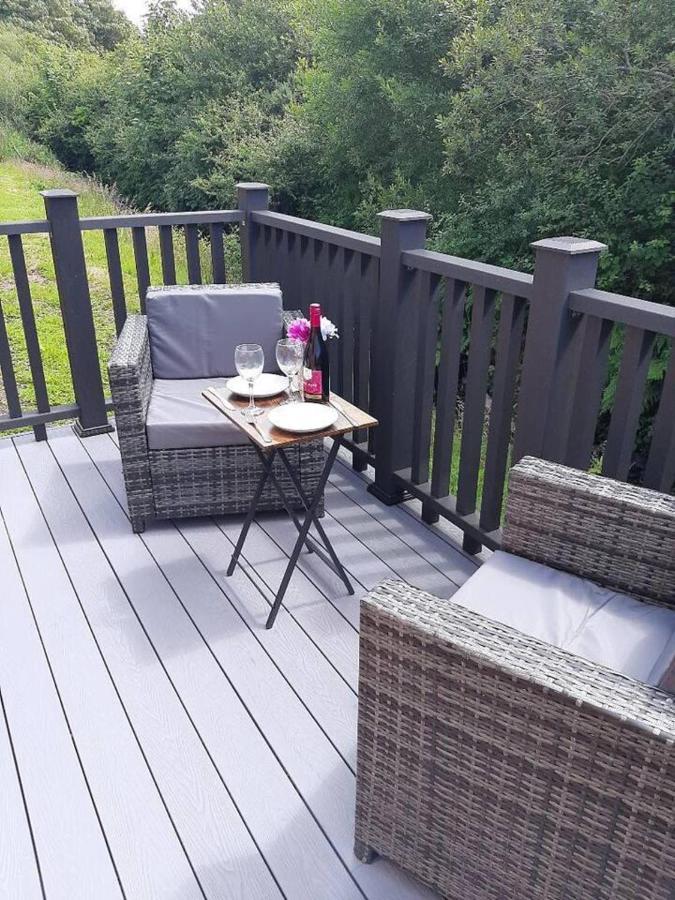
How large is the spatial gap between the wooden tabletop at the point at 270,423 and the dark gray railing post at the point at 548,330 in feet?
1.68

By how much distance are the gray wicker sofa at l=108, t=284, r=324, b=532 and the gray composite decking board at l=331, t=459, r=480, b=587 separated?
0.35 m

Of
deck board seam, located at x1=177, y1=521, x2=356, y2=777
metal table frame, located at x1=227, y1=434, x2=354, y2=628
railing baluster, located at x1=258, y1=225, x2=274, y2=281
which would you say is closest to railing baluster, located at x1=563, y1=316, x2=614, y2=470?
metal table frame, located at x1=227, y1=434, x2=354, y2=628

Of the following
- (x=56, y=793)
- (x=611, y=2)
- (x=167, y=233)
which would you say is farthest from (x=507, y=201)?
(x=56, y=793)

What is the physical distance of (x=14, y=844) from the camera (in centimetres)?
168

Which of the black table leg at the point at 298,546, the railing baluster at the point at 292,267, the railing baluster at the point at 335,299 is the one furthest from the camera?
the railing baluster at the point at 292,267

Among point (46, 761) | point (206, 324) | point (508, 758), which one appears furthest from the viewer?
point (206, 324)

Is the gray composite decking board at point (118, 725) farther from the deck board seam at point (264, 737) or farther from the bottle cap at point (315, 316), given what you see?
the bottle cap at point (315, 316)

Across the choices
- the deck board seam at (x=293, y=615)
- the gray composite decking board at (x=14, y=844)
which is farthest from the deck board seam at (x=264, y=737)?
the gray composite decking board at (x=14, y=844)

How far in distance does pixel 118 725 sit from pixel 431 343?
1763 mm

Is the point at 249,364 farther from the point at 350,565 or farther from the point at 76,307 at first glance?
the point at 76,307

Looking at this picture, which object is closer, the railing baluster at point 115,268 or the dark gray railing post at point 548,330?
the dark gray railing post at point 548,330

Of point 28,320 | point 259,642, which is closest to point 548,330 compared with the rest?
point 259,642

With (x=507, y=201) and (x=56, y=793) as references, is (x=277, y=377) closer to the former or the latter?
(x=56, y=793)

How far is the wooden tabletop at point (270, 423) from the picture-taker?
226 cm
